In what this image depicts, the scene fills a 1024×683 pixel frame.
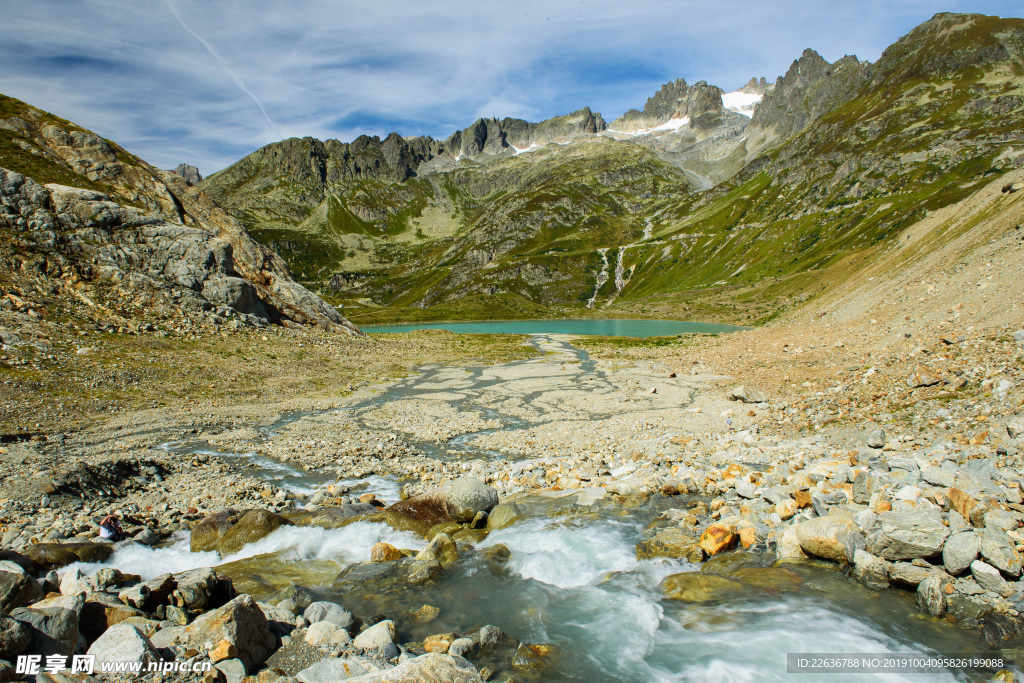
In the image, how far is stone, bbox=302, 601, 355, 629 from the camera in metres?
10.2

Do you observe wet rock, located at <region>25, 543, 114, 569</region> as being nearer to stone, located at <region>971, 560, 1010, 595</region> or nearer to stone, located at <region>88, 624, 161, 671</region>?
stone, located at <region>88, 624, 161, 671</region>

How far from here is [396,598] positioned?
1191cm

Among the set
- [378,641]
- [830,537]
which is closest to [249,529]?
[378,641]

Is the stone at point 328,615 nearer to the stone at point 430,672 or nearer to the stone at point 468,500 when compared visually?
the stone at point 430,672

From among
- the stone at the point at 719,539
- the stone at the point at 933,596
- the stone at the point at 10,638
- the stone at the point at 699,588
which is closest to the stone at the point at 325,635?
the stone at the point at 10,638

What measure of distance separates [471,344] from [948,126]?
238900 millimetres

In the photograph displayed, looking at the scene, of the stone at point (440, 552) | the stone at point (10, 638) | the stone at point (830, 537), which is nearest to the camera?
the stone at point (10, 638)

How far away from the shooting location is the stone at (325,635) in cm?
947

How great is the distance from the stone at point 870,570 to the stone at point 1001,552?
1.87 m

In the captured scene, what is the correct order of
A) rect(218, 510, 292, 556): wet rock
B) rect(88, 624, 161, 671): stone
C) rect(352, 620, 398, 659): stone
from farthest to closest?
rect(218, 510, 292, 556): wet rock
rect(352, 620, 398, 659): stone
rect(88, 624, 161, 671): stone

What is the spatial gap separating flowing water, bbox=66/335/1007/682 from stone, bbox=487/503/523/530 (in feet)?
1.21

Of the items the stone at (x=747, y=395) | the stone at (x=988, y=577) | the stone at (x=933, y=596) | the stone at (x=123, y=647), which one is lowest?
the stone at (x=933, y=596)

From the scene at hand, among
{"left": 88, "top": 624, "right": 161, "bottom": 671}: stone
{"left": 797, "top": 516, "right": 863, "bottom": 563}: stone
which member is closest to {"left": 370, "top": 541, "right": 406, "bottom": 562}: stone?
{"left": 88, "top": 624, "right": 161, "bottom": 671}: stone

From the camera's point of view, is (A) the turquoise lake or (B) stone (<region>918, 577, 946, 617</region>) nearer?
(B) stone (<region>918, 577, 946, 617</region>)
